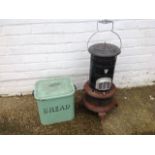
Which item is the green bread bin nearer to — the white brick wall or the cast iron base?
the cast iron base

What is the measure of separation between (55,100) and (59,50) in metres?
0.71

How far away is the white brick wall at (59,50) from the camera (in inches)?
109

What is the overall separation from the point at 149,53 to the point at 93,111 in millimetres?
1174

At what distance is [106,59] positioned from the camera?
2523mm

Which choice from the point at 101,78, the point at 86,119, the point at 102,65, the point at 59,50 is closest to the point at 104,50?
the point at 102,65

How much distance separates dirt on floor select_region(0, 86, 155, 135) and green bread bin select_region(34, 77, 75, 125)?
106mm

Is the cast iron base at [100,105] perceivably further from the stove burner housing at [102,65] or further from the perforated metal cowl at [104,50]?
the perforated metal cowl at [104,50]

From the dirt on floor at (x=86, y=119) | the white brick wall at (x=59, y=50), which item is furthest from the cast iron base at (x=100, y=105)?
the white brick wall at (x=59, y=50)

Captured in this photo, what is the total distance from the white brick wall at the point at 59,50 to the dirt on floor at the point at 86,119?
0.92 feet

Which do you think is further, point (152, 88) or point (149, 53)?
point (152, 88)

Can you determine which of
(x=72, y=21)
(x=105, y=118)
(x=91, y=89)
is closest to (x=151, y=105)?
(x=105, y=118)

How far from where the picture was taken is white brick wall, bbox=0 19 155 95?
2779mm

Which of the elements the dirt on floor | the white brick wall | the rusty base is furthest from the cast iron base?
the white brick wall
